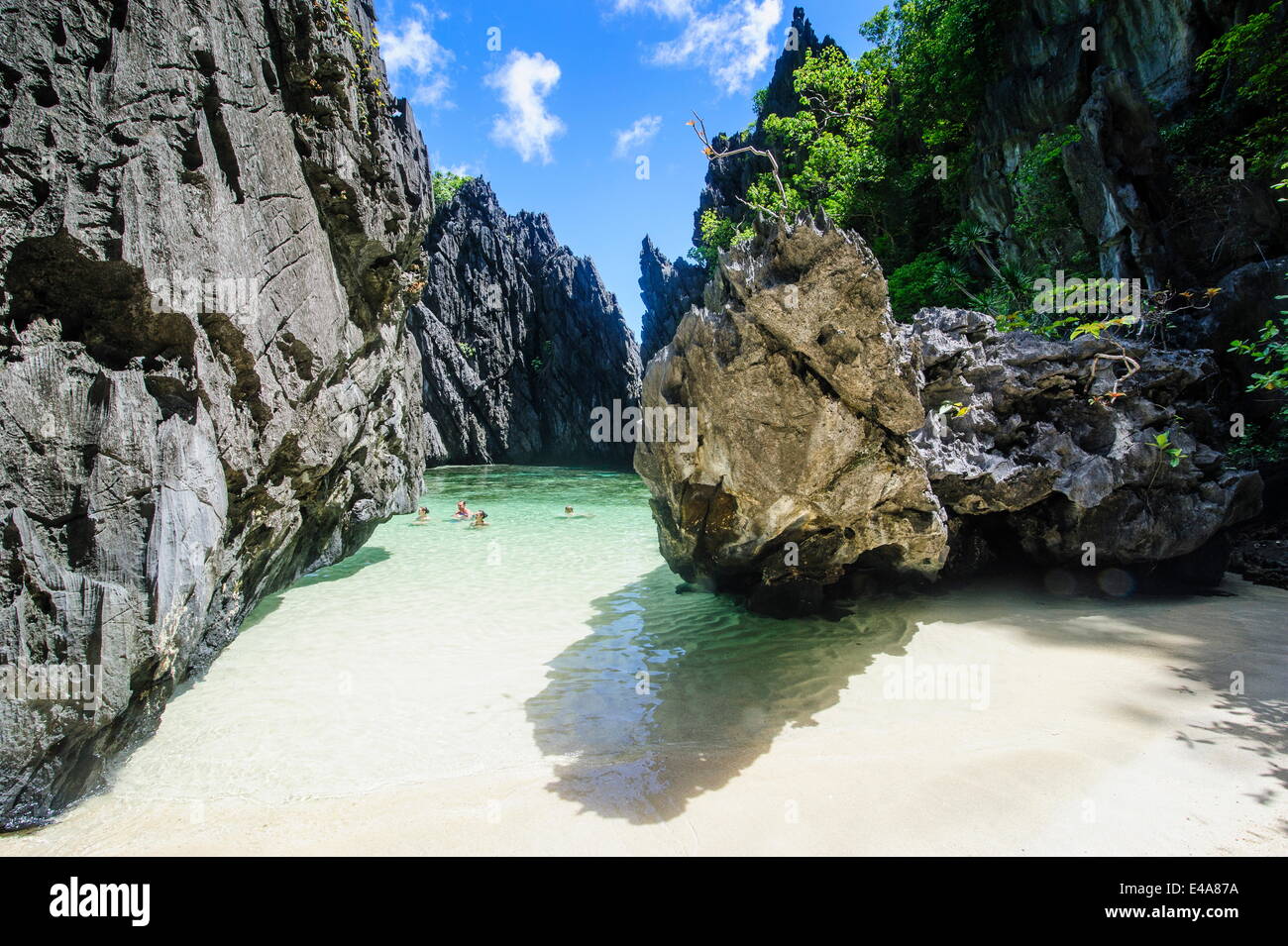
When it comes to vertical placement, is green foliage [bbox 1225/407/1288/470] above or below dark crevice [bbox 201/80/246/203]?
below

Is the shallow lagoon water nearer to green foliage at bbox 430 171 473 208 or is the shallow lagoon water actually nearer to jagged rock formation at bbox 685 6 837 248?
jagged rock formation at bbox 685 6 837 248

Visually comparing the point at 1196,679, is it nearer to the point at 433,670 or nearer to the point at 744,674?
the point at 744,674

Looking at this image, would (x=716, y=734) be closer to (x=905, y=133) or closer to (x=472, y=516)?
(x=472, y=516)

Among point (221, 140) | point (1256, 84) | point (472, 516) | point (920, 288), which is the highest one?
point (1256, 84)

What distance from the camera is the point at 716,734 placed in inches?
204

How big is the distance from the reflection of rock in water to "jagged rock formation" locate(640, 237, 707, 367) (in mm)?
35243

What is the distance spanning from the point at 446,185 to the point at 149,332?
48.1m

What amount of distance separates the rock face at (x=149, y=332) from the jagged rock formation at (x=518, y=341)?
1452 inches

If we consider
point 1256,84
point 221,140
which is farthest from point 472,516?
point 1256,84

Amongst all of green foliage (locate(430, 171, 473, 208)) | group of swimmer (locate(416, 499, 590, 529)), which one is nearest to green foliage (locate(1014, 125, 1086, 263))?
group of swimmer (locate(416, 499, 590, 529))

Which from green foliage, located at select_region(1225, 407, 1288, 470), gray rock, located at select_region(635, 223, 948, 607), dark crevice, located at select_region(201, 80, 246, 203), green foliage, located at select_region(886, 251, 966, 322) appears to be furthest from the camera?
green foliage, located at select_region(886, 251, 966, 322)

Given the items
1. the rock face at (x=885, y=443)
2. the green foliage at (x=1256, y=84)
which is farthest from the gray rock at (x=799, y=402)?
the green foliage at (x=1256, y=84)

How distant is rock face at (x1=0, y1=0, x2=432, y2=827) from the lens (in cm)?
402
